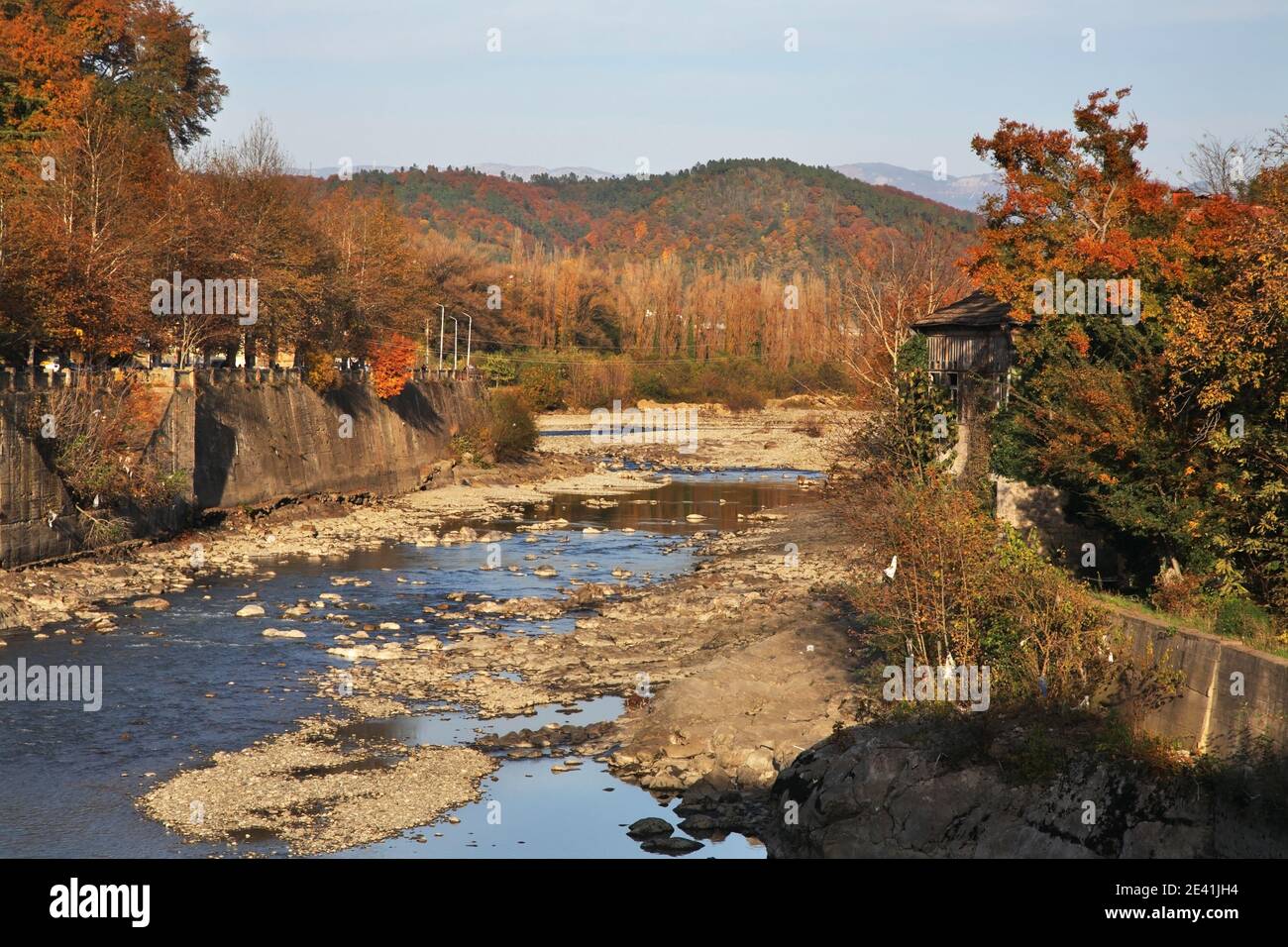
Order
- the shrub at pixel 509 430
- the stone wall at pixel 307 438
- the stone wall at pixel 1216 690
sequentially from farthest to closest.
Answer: the shrub at pixel 509 430 → the stone wall at pixel 307 438 → the stone wall at pixel 1216 690

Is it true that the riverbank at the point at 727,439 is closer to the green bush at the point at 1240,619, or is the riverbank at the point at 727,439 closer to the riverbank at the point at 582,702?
the riverbank at the point at 582,702

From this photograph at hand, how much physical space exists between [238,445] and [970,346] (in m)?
25.0

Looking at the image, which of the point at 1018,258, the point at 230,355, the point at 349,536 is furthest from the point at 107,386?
the point at 1018,258

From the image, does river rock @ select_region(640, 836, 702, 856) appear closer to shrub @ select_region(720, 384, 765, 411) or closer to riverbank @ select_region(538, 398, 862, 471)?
riverbank @ select_region(538, 398, 862, 471)

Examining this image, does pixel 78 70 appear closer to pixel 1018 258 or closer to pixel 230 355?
pixel 230 355

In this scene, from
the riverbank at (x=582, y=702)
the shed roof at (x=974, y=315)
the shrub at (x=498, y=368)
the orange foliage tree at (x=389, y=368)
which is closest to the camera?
the riverbank at (x=582, y=702)

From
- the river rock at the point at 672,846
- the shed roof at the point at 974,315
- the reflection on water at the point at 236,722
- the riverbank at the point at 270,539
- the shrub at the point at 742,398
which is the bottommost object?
the river rock at the point at 672,846

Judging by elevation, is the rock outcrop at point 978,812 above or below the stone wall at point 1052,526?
below

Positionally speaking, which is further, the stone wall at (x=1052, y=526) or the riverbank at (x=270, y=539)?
the riverbank at (x=270, y=539)

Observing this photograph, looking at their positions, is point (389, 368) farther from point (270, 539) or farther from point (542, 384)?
point (542, 384)

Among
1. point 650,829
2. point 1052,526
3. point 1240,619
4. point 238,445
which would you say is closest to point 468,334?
point 238,445

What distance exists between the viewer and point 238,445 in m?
44.7

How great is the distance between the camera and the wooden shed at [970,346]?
33.3m

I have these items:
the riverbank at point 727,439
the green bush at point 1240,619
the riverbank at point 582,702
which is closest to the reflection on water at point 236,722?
the riverbank at point 582,702
